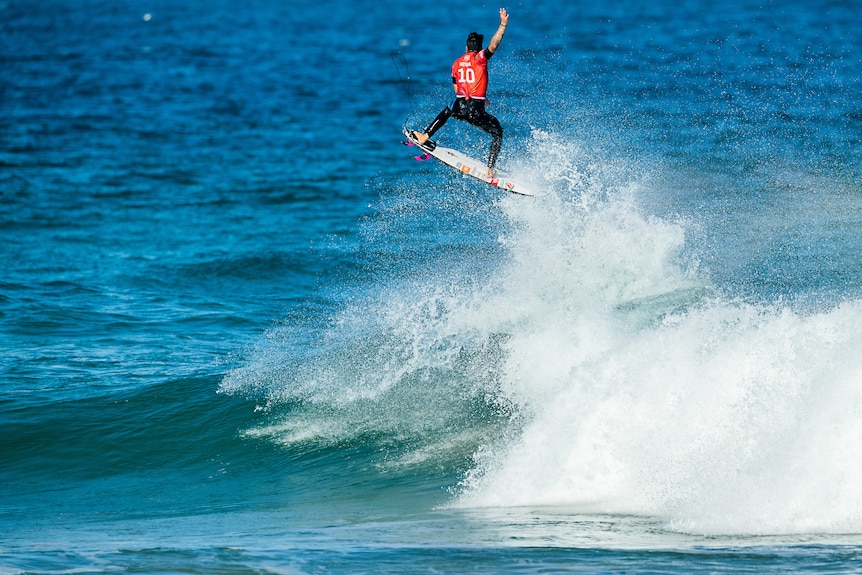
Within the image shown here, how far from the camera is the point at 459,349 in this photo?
14.3 meters

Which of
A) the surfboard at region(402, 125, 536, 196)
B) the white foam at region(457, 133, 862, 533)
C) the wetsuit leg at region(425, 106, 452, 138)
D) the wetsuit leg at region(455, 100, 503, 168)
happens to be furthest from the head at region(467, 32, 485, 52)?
the white foam at region(457, 133, 862, 533)

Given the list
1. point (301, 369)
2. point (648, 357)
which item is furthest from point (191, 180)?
point (648, 357)

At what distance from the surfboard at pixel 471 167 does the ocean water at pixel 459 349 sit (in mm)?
589

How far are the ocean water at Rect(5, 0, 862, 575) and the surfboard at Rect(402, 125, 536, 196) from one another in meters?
0.59

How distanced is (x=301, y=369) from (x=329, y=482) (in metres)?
3.36

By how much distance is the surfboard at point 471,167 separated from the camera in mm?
14609

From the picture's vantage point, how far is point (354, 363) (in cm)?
1455

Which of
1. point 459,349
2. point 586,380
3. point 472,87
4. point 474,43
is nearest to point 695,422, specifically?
point 586,380

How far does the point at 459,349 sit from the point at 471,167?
2.66 m

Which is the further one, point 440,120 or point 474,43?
point 440,120

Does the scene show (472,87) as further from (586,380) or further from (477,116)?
(586,380)

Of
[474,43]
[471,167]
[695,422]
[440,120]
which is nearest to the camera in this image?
[695,422]

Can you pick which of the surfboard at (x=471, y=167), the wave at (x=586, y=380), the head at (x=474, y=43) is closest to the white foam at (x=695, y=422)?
the wave at (x=586, y=380)

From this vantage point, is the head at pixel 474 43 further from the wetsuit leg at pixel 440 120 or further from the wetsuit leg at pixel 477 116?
the wetsuit leg at pixel 440 120
